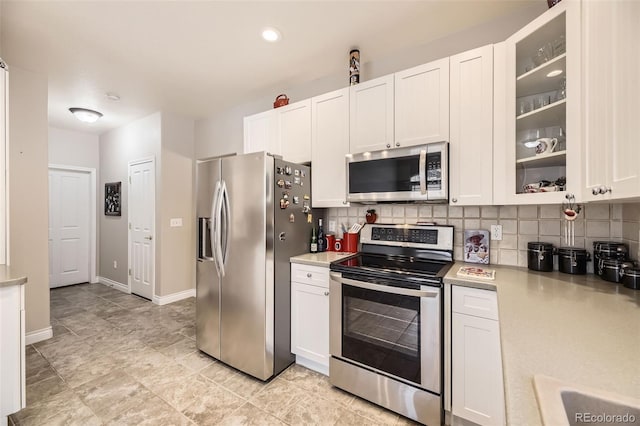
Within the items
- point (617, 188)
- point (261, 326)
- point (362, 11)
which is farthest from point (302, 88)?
point (617, 188)

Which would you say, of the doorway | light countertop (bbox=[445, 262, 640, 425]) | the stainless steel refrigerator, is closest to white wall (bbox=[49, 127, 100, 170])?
the doorway

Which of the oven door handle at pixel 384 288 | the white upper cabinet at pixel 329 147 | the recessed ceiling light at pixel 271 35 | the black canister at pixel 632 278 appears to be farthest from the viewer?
the white upper cabinet at pixel 329 147

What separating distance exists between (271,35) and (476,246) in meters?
2.31

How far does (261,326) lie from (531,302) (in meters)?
1.73

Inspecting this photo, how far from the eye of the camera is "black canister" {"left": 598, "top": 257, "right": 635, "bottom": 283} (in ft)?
4.70

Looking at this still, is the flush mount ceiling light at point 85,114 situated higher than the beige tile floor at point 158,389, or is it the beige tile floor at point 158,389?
the flush mount ceiling light at point 85,114

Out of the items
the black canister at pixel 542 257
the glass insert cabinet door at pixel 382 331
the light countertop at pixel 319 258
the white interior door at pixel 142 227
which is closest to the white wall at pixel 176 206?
the white interior door at pixel 142 227

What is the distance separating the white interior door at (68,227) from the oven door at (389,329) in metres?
5.27

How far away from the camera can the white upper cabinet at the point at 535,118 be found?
152cm

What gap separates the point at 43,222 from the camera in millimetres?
2803

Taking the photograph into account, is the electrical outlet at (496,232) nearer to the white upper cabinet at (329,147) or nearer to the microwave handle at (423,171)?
the microwave handle at (423,171)

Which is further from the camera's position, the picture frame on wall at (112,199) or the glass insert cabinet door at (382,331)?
the picture frame on wall at (112,199)

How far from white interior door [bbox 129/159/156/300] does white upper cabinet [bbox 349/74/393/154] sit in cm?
318

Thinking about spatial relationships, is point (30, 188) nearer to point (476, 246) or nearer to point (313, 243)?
point (313, 243)
